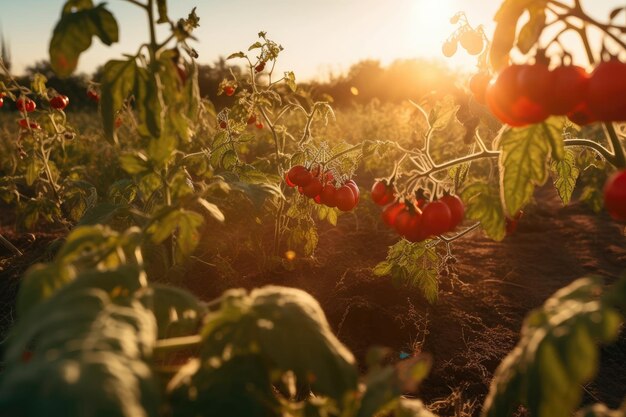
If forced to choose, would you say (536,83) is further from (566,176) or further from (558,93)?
(566,176)

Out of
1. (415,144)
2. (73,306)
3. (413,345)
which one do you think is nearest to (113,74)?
(73,306)

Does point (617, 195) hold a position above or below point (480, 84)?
below

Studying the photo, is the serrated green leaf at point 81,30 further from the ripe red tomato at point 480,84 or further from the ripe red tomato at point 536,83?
the ripe red tomato at point 480,84

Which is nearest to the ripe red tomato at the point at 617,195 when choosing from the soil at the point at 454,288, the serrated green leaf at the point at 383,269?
the soil at the point at 454,288

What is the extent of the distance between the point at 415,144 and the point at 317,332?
10.9 m

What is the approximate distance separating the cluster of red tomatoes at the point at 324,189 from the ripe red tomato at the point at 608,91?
1.76 metres

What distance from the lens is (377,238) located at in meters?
4.82

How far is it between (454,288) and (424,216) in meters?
2.14

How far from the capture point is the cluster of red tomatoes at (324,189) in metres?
2.90

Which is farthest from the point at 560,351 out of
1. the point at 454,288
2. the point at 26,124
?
the point at 26,124

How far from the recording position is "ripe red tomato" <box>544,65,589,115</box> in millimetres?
1239

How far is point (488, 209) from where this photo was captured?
69.2 inches

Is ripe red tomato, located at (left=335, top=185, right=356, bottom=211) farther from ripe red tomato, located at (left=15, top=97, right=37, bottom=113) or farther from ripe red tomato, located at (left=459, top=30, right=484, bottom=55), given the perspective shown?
ripe red tomato, located at (left=15, top=97, right=37, bottom=113)

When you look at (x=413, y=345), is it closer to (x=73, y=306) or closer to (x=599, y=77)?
(x=599, y=77)
